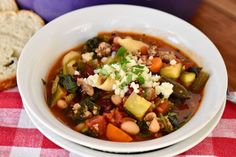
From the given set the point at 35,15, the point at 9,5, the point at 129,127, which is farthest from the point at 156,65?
the point at 9,5

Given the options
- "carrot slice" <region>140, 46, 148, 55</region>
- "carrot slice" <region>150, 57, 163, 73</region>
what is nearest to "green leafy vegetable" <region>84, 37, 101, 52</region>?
"carrot slice" <region>140, 46, 148, 55</region>

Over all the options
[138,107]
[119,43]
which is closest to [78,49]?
[119,43]

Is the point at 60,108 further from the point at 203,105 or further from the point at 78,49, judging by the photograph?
the point at 203,105

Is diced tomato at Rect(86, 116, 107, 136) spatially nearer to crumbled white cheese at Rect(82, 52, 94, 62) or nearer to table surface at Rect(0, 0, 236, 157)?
table surface at Rect(0, 0, 236, 157)

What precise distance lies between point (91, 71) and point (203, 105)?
571 millimetres

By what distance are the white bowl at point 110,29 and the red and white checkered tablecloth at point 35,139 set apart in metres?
0.17

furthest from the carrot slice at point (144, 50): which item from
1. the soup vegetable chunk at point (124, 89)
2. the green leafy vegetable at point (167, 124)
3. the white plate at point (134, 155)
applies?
the white plate at point (134, 155)

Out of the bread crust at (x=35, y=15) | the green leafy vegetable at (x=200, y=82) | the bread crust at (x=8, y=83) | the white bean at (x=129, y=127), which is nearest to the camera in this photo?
the white bean at (x=129, y=127)

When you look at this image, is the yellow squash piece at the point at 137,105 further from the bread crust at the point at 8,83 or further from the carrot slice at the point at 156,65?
the bread crust at the point at 8,83

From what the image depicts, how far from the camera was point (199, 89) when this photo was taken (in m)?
2.11

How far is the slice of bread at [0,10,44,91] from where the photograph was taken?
230cm

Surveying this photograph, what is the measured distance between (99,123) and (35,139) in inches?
13.7

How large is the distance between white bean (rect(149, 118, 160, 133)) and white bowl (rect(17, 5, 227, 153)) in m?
0.09

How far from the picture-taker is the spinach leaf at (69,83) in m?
2.01
